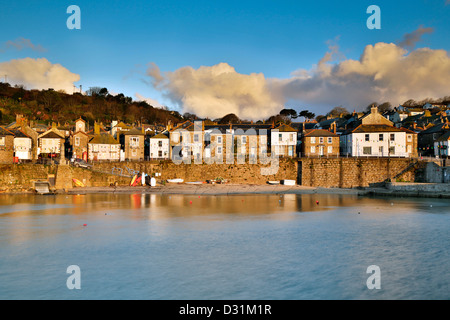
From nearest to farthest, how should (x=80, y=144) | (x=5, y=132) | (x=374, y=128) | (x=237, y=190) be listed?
(x=237, y=190) → (x=5, y=132) → (x=374, y=128) → (x=80, y=144)

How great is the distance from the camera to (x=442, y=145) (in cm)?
4491

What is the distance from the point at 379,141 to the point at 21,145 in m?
43.2

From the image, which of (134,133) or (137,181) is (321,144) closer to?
(137,181)

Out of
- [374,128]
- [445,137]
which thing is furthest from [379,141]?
[445,137]

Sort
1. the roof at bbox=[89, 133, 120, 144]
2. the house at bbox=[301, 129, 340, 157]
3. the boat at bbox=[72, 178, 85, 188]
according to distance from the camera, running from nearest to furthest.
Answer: the boat at bbox=[72, 178, 85, 188] < the house at bbox=[301, 129, 340, 157] < the roof at bbox=[89, 133, 120, 144]

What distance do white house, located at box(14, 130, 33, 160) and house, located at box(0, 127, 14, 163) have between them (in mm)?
1577

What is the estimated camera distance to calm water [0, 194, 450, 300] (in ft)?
36.1

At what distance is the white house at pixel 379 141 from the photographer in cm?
4434

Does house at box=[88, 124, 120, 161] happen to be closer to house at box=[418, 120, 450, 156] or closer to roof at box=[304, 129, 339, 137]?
roof at box=[304, 129, 339, 137]

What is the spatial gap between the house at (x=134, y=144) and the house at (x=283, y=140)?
1699cm

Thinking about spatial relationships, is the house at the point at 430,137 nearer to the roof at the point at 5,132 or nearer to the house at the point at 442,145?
the house at the point at 442,145

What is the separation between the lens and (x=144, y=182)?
39531 millimetres

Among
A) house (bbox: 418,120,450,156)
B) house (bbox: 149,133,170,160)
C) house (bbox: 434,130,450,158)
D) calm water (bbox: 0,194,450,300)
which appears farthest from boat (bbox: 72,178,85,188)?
house (bbox: 418,120,450,156)
